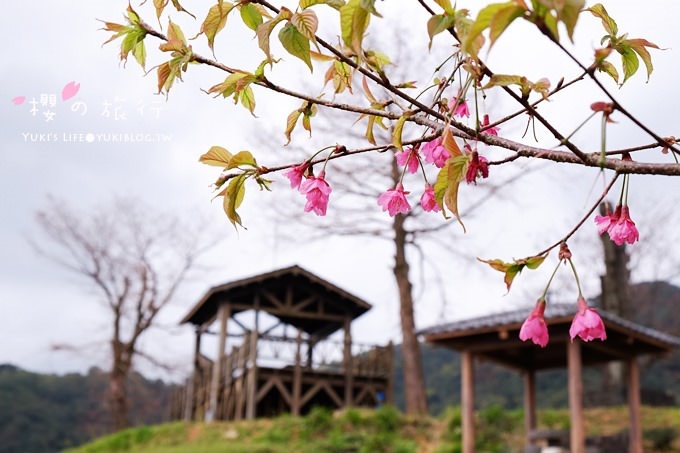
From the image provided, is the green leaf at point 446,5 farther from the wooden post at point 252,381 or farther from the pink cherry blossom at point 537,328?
the wooden post at point 252,381

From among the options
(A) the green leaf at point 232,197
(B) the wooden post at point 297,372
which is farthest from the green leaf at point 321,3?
(B) the wooden post at point 297,372

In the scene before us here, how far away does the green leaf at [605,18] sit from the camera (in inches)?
55.0

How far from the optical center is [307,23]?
115 centimetres

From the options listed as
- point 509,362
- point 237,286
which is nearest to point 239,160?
point 509,362

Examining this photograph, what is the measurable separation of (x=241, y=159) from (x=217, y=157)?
4 centimetres

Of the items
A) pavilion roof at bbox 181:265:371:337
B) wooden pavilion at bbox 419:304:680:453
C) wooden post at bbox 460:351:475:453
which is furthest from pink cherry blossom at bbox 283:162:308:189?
pavilion roof at bbox 181:265:371:337

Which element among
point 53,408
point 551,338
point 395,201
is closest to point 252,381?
point 551,338

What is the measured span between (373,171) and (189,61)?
45.4ft

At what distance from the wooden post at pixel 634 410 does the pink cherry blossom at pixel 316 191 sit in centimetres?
932

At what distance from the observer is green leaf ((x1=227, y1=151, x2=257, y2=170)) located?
127 cm

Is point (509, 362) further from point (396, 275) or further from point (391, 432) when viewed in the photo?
point (396, 275)

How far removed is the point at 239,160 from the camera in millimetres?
1272

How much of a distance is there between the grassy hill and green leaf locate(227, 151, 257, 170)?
962cm

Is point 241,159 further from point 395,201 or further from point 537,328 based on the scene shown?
point 537,328
